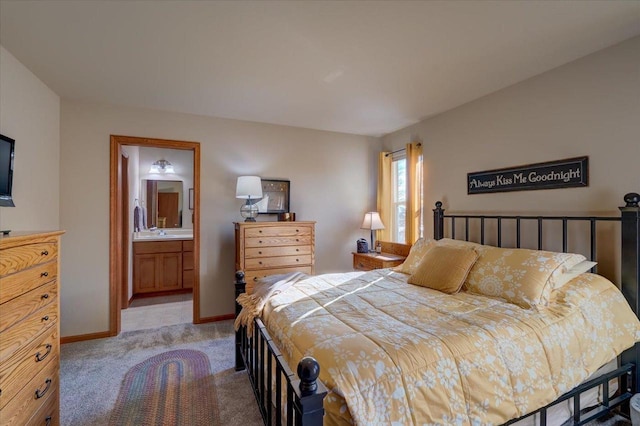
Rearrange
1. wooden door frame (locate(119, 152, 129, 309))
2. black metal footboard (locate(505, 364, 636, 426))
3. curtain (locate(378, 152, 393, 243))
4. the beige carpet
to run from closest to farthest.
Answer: black metal footboard (locate(505, 364, 636, 426)), the beige carpet, wooden door frame (locate(119, 152, 129, 309)), curtain (locate(378, 152, 393, 243))

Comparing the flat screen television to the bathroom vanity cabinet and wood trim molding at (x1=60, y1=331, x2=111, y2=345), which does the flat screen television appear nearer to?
wood trim molding at (x1=60, y1=331, x2=111, y2=345)

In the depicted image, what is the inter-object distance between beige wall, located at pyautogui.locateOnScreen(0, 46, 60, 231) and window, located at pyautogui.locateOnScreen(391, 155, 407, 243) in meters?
3.90

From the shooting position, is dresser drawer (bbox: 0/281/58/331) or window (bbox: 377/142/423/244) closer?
dresser drawer (bbox: 0/281/58/331)

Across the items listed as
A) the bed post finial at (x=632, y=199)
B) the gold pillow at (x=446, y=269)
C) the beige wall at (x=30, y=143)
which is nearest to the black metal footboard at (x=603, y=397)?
the gold pillow at (x=446, y=269)

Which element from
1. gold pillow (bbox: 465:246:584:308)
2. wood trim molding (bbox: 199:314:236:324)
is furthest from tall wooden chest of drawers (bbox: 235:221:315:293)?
gold pillow (bbox: 465:246:584:308)

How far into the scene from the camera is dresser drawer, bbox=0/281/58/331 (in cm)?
126

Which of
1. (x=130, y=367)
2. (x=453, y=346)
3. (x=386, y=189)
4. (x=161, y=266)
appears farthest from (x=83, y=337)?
(x=386, y=189)

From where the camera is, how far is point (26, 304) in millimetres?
1422

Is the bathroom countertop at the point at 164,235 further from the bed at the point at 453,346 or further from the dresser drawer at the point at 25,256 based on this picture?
the dresser drawer at the point at 25,256

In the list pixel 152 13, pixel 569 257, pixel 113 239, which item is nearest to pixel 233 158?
pixel 113 239

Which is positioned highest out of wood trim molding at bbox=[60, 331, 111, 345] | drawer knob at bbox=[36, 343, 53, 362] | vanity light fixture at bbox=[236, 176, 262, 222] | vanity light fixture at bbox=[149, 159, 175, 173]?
vanity light fixture at bbox=[149, 159, 175, 173]

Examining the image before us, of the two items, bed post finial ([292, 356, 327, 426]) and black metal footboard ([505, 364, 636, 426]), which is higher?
bed post finial ([292, 356, 327, 426])

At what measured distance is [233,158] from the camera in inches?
147

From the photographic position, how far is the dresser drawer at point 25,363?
4.12ft
